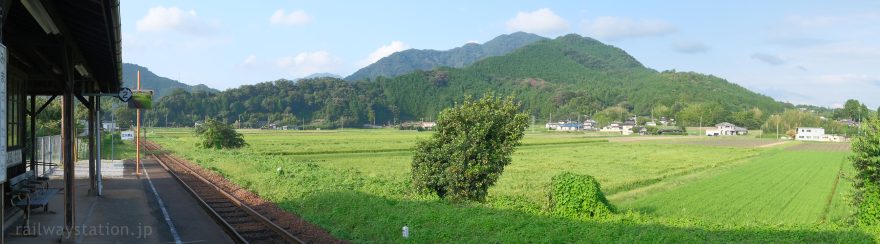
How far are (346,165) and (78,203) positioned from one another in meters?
25.2

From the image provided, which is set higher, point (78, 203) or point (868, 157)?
point (868, 157)

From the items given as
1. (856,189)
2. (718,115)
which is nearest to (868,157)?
(856,189)

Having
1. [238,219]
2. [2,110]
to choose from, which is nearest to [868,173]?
[238,219]

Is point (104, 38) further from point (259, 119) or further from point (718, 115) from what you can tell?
point (718, 115)

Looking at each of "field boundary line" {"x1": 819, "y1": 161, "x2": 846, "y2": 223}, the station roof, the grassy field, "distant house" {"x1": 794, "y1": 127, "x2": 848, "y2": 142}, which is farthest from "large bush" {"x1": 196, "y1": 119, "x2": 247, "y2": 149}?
"distant house" {"x1": 794, "y1": 127, "x2": 848, "y2": 142}

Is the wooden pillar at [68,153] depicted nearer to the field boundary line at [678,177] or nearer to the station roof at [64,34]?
the station roof at [64,34]

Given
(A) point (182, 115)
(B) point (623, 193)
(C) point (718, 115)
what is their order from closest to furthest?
(B) point (623, 193) → (A) point (182, 115) → (C) point (718, 115)

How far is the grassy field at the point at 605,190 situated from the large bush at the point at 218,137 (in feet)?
36.9

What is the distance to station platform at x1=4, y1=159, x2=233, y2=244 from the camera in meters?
14.8

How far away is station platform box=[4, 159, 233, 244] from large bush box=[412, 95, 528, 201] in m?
8.26

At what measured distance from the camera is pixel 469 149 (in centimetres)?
2169

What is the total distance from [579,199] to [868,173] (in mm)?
8484

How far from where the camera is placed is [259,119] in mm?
172125

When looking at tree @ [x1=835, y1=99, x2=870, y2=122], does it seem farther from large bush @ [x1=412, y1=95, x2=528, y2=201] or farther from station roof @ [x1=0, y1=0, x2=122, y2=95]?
station roof @ [x1=0, y1=0, x2=122, y2=95]
